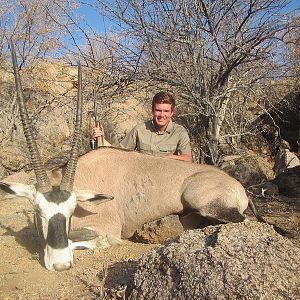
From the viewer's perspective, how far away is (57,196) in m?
4.11

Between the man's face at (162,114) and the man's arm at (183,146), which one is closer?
the man's face at (162,114)

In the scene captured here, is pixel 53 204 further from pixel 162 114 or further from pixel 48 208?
pixel 162 114

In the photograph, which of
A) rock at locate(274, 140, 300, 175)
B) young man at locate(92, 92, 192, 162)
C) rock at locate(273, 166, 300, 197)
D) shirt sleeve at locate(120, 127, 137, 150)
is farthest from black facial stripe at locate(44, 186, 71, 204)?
rock at locate(274, 140, 300, 175)

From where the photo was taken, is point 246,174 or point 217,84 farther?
point 246,174

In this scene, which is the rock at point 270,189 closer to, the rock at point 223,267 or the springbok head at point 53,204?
the springbok head at point 53,204

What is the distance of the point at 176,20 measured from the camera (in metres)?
6.67

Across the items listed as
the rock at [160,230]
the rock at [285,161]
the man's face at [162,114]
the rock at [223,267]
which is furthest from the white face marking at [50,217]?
the rock at [285,161]

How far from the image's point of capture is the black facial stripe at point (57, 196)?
13.3 ft

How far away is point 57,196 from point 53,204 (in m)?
0.10

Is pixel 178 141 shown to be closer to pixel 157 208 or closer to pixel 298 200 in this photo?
pixel 157 208

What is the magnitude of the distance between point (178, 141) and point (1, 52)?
25.4 ft

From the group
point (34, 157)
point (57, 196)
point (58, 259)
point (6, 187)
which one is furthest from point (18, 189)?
point (58, 259)

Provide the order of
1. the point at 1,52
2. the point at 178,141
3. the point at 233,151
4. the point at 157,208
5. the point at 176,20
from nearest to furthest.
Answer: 1. the point at 157,208
2. the point at 178,141
3. the point at 176,20
4. the point at 233,151
5. the point at 1,52

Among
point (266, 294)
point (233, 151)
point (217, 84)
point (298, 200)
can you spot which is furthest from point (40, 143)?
point (266, 294)
